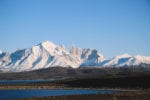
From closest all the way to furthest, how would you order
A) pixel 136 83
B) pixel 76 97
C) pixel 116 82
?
1. pixel 76 97
2. pixel 136 83
3. pixel 116 82

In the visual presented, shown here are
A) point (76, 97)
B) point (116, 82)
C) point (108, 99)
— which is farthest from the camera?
point (116, 82)

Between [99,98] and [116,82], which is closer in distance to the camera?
[99,98]

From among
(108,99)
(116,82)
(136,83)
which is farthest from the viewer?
(116,82)

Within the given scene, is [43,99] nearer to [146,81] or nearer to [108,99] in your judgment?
[108,99]

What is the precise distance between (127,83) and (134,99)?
3149 inches

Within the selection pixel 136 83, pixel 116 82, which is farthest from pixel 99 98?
pixel 116 82

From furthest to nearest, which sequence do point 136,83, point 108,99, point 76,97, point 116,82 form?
point 116,82
point 136,83
point 76,97
point 108,99

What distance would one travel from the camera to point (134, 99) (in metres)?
66.9

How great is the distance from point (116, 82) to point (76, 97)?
280 ft

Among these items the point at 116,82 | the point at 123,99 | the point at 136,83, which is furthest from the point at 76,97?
the point at 116,82

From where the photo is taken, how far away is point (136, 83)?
14188 centimetres

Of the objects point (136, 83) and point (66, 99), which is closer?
point (66, 99)

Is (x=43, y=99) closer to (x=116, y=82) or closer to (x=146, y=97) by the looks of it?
(x=146, y=97)

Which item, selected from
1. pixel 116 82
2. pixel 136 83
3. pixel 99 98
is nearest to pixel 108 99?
pixel 99 98
